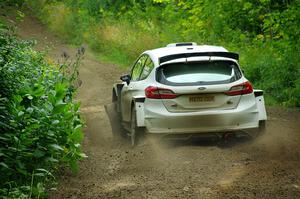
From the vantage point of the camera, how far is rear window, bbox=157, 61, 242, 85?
11.0m

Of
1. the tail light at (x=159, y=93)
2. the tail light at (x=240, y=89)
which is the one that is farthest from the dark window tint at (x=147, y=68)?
the tail light at (x=240, y=89)

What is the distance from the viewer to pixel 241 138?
38.5ft

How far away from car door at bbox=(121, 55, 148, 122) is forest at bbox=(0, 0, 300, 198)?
2.94 feet

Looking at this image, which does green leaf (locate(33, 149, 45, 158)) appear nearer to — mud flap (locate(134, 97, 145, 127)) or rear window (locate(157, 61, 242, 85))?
mud flap (locate(134, 97, 145, 127))

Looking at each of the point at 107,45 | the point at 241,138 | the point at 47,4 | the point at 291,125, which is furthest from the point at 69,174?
the point at 47,4

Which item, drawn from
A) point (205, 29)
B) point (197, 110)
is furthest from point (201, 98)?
point (205, 29)

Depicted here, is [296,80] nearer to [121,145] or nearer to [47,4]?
[121,145]

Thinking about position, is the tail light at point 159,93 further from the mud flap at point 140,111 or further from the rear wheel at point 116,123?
the rear wheel at point 116,123

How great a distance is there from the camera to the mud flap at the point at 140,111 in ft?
36.7

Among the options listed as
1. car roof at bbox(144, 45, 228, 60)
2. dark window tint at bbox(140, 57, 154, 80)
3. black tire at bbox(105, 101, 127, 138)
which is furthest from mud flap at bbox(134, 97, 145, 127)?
black tire at bbox(105, 101, 127, 138)

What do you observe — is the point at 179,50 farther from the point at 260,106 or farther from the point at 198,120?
the point at 260,106

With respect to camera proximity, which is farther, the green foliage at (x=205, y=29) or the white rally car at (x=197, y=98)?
the green foliage at (x=205, y=29)

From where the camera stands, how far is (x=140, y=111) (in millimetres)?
11227

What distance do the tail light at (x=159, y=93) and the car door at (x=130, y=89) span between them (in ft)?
2.05
